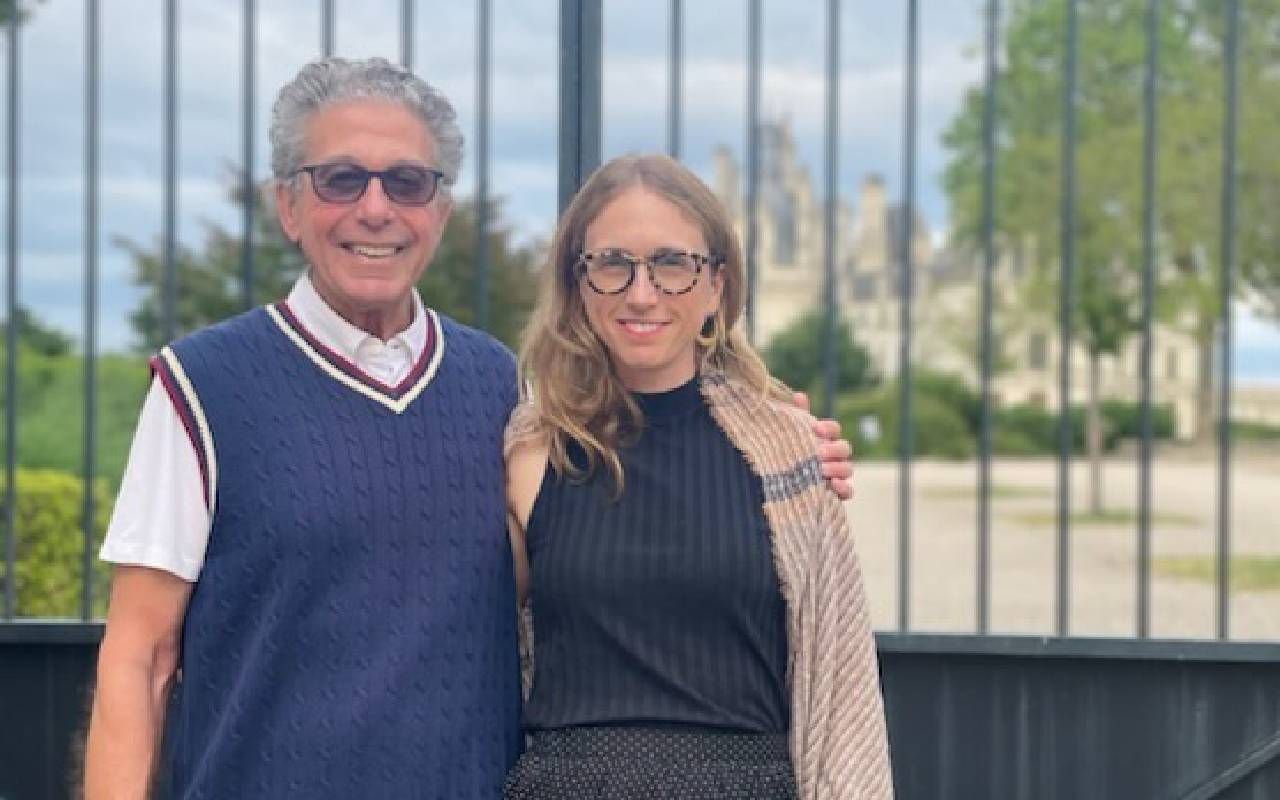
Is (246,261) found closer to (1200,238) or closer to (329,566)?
(329,566)

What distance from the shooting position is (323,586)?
1.81 meters

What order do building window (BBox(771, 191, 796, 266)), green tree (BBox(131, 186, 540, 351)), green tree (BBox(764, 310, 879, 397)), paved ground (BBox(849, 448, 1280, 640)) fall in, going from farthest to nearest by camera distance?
building window (BBox(771, 191, 796, 266)) → green tree (BBox(764, 310, 879, 397)) → paved ground (BBox(849, 448, 1280, 640)) → green tree (BBox(131, 186, 540, 351))

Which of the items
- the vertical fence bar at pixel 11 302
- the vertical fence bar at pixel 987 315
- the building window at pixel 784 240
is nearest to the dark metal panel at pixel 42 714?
the vertical fence bar at pixel 11 302

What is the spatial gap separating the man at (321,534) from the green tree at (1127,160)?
16174mm

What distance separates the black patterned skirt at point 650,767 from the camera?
185 centimetres

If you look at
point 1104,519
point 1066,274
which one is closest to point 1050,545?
point 1104,519

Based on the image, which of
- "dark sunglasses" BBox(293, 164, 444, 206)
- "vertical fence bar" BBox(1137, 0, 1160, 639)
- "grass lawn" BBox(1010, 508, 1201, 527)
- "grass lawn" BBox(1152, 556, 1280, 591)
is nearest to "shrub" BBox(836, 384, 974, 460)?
"grass lawn" BBox(1010, 508, 1201, 527)

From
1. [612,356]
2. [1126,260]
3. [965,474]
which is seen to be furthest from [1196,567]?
[612,356]

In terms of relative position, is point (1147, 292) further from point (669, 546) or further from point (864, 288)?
point (864, 288)

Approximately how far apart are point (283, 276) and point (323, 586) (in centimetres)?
958

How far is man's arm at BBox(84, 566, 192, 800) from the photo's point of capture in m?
1.81

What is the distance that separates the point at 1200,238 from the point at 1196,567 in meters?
6.67

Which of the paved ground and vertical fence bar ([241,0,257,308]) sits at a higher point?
vertical fence bar ([241,0,257,308])

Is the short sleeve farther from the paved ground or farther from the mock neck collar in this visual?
the paved ground
